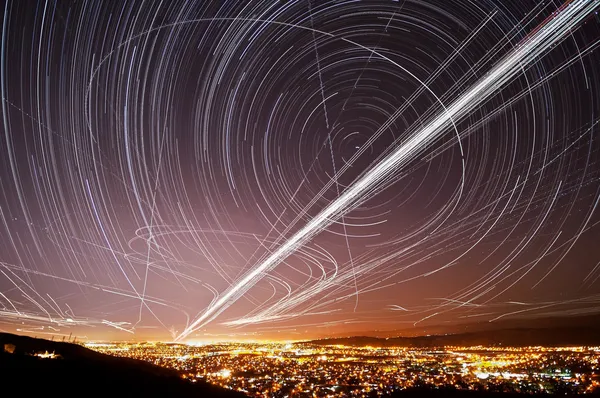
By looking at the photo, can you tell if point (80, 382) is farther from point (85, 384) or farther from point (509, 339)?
point (509, 339)

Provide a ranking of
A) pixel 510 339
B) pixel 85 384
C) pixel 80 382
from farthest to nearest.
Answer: pixel 510 339 → pixel 80 382 → pixel 85 384

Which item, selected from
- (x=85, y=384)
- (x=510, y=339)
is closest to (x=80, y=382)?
(x=85, y=384)

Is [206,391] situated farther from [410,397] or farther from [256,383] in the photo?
[256,383]

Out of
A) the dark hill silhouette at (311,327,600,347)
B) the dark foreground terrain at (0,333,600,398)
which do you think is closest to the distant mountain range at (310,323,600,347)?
the dark hill silhouette at (311,327,600,347)

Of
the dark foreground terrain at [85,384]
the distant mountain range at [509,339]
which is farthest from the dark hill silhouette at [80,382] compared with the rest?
the distant mountain range at [509,339]

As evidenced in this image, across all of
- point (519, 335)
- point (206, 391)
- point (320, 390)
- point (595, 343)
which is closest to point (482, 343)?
point (519, 335)

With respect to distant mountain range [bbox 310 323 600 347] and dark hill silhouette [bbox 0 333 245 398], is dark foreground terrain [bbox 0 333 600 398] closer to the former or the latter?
dark hill silhouette [bbox 0 333 245 398]

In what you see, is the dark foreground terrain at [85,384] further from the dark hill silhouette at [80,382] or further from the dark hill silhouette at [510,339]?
the dark hill silhouette at [510,339]

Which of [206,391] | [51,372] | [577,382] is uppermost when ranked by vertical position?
[51,372]
